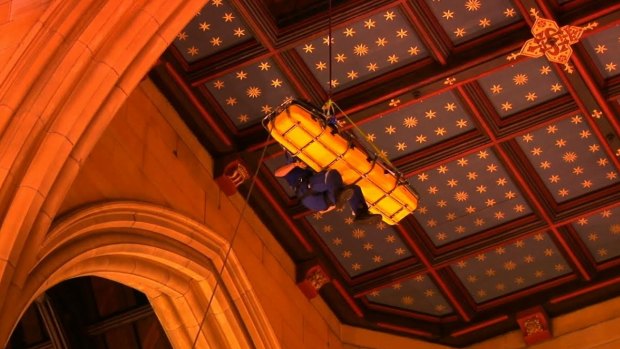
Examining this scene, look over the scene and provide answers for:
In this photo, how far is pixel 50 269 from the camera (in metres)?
10.6

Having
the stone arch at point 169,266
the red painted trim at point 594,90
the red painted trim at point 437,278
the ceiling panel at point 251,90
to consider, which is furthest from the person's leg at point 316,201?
the red painted trim at point 437,278

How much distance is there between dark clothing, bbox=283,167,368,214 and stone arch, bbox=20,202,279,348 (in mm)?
1779

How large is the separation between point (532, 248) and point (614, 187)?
1100 mm

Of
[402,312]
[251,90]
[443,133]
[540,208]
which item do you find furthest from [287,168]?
[402,312]

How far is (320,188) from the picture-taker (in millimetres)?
10180

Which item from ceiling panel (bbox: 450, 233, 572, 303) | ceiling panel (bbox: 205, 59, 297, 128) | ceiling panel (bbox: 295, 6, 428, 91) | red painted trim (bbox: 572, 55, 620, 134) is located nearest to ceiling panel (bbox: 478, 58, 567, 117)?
red painted trim (bbox: 572, 55, 620, 134)

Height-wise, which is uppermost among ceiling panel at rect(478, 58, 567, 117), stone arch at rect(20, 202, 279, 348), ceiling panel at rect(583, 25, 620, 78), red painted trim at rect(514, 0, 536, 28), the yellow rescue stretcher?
red painted trim at rect(514, 0, 536, 28)

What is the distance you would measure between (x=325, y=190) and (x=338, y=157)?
25 cm

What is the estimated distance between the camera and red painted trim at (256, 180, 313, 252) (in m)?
14.1

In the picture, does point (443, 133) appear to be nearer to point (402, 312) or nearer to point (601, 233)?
point (601, 233)

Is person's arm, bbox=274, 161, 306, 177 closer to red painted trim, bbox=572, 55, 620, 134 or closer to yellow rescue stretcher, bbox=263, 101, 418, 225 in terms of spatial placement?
yellow rescue stretcher, bbox=263, 101, 418, 225

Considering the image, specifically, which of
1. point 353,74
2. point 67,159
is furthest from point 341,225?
point 67,159

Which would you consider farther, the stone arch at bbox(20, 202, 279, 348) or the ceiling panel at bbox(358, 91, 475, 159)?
the ceiling panel at bbox(358, 91, 475, 159)

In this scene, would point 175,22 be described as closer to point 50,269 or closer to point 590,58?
point 50,269
